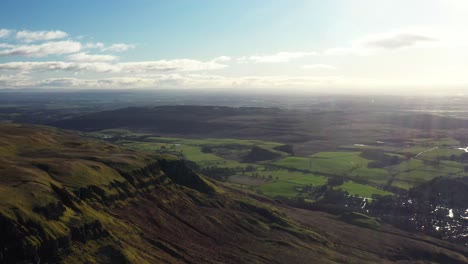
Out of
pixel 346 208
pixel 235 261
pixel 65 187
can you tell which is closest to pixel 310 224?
pixel 346 208

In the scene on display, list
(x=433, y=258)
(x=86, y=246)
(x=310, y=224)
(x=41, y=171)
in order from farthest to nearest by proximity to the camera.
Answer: (x=310, y=224), (x=433, y=258), (x=41, y=171), (x=86, y=246)

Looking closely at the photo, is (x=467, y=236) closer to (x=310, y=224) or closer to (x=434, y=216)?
(x=434, y=216)

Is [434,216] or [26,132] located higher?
[26,132]

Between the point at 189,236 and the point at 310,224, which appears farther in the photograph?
the point at 310,224

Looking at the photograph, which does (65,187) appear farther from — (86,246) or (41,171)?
(86,246)

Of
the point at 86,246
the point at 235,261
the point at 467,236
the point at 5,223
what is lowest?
the point at 467,236

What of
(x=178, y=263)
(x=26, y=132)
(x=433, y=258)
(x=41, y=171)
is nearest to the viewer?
(x=178, y=263)

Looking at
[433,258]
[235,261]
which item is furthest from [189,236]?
[433,258]
